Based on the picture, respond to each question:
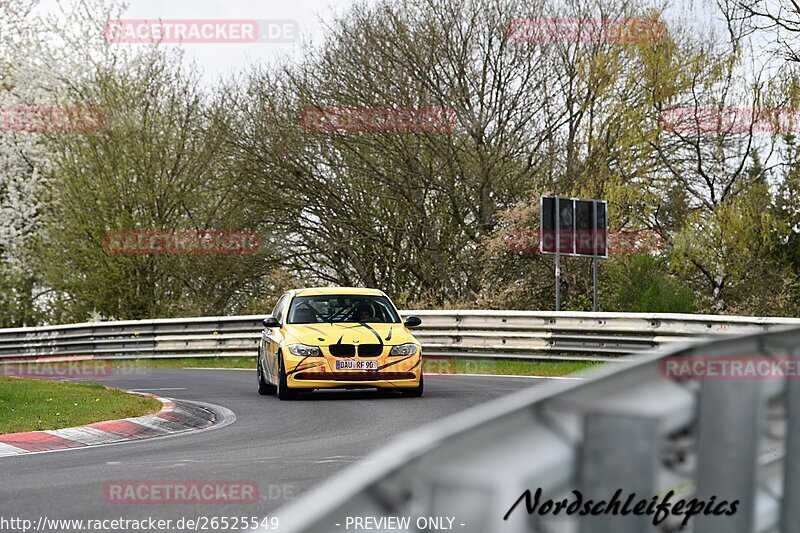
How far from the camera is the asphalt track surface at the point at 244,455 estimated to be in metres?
6.54

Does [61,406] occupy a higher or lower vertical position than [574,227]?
lower

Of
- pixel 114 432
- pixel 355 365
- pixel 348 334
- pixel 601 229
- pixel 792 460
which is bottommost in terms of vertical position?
pixel 114 432

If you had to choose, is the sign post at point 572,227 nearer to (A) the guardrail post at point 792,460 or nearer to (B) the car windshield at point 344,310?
(B) the car windshield at point 344,310

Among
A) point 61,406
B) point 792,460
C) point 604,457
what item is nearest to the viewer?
point 604,457

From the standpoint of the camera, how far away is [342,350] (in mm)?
14266

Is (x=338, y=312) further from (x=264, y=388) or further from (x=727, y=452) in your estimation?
(x=727, y=452)

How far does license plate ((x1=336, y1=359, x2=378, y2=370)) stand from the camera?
46.3 feet

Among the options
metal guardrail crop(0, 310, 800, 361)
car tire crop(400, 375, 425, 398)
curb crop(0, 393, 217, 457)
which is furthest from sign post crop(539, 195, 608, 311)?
curb crop(0, 393, 217, 457)

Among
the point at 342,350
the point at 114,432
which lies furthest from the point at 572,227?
the point at 114,432

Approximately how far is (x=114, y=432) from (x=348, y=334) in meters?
3.96

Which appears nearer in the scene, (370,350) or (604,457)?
(604,457)

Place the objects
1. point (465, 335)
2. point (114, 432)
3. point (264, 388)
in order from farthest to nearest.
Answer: point (465, 335) → point (264, 388) → point (114, 432)

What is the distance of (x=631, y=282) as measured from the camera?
77.8ft

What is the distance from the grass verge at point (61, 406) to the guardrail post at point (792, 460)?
9.74 meters
